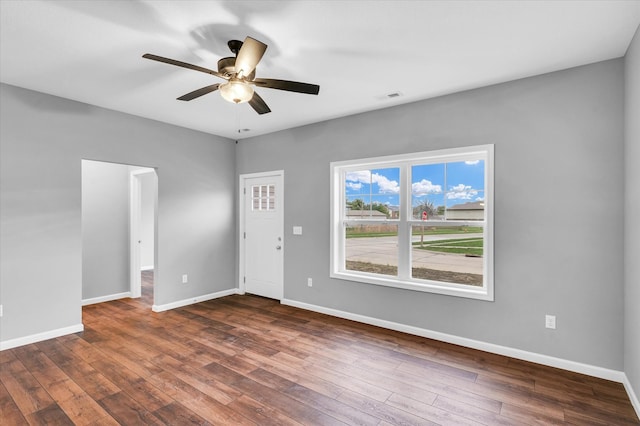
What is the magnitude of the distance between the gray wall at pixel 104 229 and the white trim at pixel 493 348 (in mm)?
3523

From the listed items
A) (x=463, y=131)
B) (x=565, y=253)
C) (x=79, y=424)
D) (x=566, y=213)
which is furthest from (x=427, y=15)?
(x=79, y=424)

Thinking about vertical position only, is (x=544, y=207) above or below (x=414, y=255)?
above

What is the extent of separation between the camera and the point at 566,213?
2889 mm

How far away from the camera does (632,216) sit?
2.42m

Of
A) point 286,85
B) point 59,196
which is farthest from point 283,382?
point 59,196

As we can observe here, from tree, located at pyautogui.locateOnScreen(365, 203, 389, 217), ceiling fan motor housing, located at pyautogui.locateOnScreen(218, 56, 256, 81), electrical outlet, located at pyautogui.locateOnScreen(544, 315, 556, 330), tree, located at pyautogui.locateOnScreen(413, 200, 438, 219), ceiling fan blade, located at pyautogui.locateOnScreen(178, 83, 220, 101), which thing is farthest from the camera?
tree, located at pyautogui.locateOnScreen(365, 203, 389, 217)

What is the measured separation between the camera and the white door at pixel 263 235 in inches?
202

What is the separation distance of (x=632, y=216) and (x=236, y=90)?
3.14 metres

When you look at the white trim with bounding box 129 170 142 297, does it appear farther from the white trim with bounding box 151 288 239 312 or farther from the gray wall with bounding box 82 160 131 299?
the white trim with bounding box 151 288 239 312

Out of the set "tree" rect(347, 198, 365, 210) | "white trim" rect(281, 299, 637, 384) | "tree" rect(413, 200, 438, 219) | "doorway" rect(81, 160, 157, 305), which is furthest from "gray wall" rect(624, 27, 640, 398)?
"doorway" rect(81, 160, 157, 305)

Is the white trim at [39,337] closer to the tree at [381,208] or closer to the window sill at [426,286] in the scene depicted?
the window sill at [426,286]

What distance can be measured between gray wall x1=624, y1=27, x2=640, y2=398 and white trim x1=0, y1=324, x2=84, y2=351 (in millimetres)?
5336

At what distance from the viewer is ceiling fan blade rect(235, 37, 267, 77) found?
77.9 inches

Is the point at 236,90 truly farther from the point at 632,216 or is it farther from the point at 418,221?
the point at 632,216
